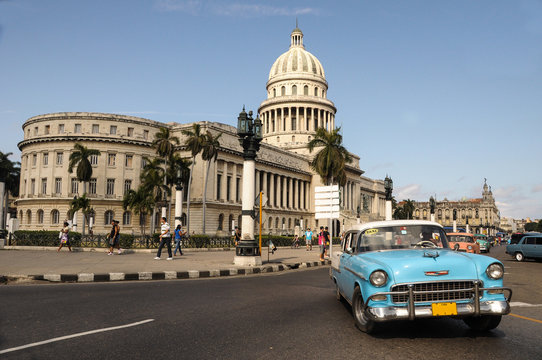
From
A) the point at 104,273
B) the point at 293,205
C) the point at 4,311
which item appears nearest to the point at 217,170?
the point at 293,205

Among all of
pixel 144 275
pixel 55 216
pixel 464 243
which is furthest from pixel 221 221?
pixel 144 275

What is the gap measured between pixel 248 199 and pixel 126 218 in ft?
140

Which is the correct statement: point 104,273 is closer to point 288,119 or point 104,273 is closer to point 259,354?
point 259,354

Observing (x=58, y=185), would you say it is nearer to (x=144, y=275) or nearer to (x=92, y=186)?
(x=92, y=186)

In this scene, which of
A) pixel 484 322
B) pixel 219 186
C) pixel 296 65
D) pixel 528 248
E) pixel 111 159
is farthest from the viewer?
pixel 296 65

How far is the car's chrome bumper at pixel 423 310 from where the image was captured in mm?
5125

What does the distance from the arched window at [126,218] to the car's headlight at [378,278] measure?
179 ft

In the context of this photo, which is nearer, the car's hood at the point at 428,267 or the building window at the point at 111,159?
the car's hood at the point at 428,267

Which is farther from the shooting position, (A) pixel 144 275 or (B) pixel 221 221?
(B) pixel 221 221

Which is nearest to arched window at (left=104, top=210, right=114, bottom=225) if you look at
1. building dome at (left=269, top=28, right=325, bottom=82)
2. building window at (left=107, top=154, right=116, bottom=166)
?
building window at (left=107, top=154, right=116, bottom=166)

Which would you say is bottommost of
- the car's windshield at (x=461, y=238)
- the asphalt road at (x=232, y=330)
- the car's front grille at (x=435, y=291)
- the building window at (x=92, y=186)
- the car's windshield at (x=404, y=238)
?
the asphalt road at (x=232, y=330)

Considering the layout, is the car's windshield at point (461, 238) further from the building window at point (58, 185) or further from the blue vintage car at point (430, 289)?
the building window at point (58, 185)

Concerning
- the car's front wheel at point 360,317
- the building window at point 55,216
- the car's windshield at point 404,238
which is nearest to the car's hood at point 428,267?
the car's front wheel at point 360,317

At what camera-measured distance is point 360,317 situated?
19.0ft
